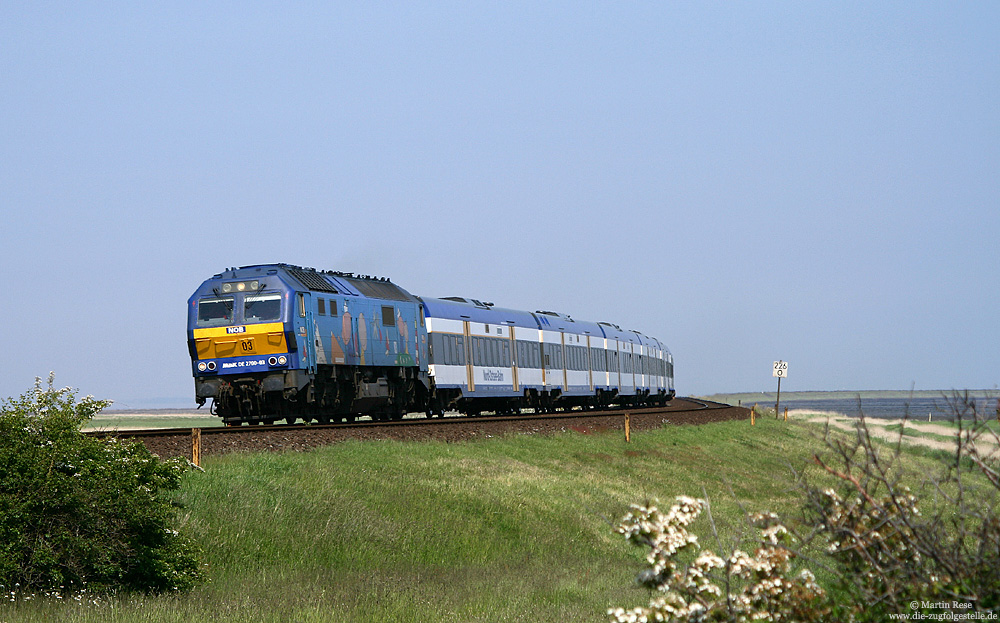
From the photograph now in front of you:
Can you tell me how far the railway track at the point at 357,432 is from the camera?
19.2 metres

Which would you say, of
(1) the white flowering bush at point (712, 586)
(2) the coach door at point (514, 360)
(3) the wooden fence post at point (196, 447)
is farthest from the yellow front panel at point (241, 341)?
(1) the white flowering bush at point (712, 586)

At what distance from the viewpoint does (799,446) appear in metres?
45.6

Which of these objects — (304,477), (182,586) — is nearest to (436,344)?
(304,477)

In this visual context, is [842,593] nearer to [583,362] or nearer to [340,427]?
[340,427]

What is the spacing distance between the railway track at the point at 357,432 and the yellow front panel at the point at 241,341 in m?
2.37

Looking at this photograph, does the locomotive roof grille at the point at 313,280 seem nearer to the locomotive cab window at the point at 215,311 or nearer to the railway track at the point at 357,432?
the locomotive cab window at the point at 215,311

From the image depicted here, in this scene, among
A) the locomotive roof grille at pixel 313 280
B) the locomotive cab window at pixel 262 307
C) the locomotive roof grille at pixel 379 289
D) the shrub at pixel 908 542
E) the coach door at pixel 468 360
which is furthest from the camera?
the coach door at pixel 468 360

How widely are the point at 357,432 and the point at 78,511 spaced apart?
12086 mm

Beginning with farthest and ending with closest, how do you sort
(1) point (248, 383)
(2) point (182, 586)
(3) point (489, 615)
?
(1) point (248, 383) → (2) point (182, 586) → (3) point (489, 615)

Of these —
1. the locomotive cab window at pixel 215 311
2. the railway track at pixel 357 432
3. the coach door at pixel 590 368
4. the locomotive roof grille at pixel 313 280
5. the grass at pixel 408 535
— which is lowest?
the grass at pixel 408 535

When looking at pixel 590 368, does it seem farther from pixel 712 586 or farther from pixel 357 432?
pixel 712 586

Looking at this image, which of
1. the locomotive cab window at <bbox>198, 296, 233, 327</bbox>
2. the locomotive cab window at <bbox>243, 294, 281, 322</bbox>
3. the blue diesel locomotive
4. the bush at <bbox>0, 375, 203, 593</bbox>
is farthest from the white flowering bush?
the locomotive cab window at <bbox>198, 296, 233, 327</bbox>

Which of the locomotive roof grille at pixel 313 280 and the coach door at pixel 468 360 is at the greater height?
the locomotive roof grille at pixel 313 280

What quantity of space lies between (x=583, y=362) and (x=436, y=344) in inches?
629
